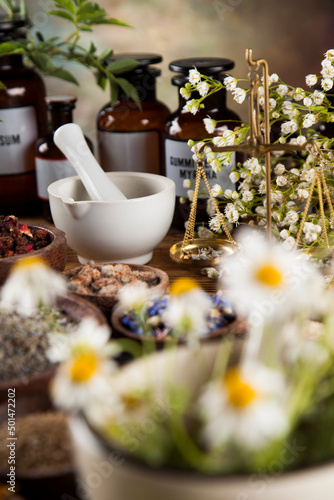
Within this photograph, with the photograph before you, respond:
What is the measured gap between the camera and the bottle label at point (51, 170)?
112 centimetres

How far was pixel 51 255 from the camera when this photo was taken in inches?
31.4

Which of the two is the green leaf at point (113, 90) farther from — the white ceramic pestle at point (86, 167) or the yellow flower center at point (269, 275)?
the yellow flower center at point (269, 275)

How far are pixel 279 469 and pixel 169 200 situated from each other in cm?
59

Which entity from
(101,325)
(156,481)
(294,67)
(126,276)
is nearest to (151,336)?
(101,325)

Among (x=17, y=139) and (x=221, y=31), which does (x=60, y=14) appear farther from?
(x=221, y=31)

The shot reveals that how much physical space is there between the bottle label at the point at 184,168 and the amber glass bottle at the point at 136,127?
3.4 inches

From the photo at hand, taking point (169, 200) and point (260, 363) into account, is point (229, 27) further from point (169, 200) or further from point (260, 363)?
point (260, 363)

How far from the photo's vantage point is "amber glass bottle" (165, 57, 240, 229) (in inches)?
41.1

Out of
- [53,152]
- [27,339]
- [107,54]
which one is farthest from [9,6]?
[27,339]

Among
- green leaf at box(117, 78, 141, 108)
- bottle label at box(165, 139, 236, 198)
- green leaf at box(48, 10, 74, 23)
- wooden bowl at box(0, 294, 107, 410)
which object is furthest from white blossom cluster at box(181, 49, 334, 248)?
wooden bowl at box(0, 294, 107, 410)

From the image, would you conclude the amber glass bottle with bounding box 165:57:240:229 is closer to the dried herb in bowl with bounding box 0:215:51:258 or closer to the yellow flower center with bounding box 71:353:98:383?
the dried herb in bowl with bounding box 0:215:51:258

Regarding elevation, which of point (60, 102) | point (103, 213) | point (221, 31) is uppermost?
point (221, 31)

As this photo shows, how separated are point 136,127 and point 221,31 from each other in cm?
30

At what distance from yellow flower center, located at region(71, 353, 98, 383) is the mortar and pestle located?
1.67ft
